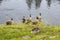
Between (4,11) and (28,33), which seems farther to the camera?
(4,11)

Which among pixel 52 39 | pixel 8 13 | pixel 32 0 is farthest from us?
pixel 32 0

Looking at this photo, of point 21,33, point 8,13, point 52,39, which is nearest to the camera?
point 52,39

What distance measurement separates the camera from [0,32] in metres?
21.1

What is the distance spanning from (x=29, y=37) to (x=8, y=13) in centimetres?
4148

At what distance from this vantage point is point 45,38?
1873 centimetres

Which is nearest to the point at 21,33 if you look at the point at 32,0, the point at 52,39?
the point at 52,39

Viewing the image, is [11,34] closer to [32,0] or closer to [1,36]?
[1,36]

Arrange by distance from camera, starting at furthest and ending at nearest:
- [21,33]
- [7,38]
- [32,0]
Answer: [32,0]
[21,33]
[7,38]

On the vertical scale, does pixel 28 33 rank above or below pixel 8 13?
above

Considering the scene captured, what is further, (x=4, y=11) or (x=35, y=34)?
(x=4, y=11)

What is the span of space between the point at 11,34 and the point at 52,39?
14.9ft

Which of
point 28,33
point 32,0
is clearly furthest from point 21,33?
point 32,0

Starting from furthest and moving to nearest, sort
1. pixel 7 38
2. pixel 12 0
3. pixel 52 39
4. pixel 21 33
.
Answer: pixel 12 0
pixel 21 33
pixel 7 38
pixel 52 39

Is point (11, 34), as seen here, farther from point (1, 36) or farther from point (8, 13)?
point (8, 13)
